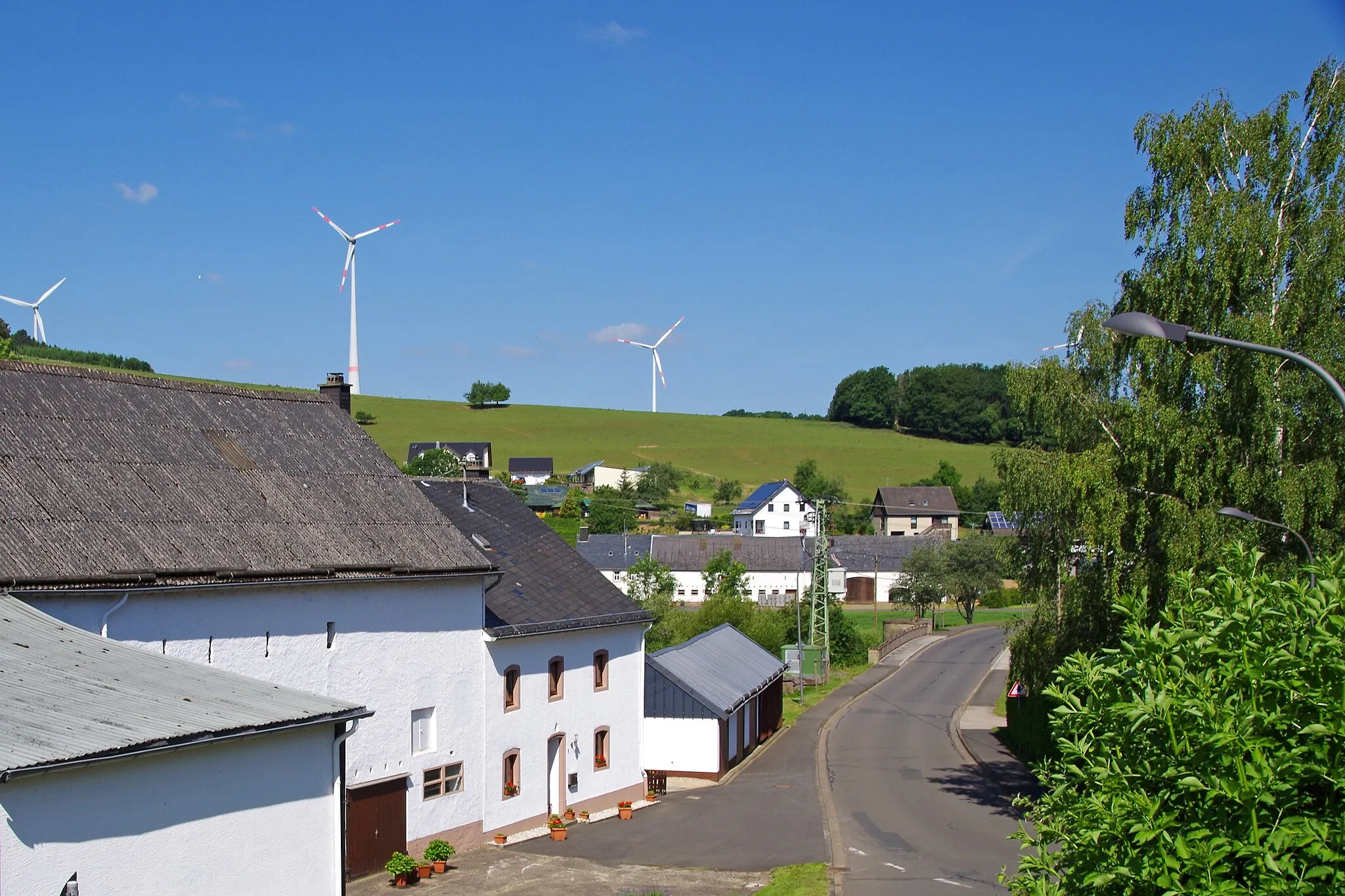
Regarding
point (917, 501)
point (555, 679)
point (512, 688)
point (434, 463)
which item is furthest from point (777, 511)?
point (512, 688)

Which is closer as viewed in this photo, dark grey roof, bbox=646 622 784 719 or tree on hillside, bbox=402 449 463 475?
dark grey roof, bbox=646 622 784 719

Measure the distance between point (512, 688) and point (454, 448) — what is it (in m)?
105

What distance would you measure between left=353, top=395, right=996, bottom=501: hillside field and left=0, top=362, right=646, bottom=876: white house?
10599cm

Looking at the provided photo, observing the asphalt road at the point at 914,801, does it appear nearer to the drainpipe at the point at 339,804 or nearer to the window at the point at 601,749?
the window at the point at 601,749

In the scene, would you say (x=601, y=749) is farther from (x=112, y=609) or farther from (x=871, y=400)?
(x=871, y=400)

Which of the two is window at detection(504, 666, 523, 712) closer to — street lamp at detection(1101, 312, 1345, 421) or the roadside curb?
the roadside curb

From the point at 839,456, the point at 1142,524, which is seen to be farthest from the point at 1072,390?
the point at 839,456

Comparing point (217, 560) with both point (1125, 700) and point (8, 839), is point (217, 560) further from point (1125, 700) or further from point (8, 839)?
point (1125, 700)

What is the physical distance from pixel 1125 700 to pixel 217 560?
54.3 ft

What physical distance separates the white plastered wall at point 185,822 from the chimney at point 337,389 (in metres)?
15.7

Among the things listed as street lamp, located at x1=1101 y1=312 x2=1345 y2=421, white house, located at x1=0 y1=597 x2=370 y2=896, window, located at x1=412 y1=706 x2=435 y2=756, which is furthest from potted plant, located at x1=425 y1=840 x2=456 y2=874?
street lamp, located at x1=1101 y1=312 x2=1345 y2=421

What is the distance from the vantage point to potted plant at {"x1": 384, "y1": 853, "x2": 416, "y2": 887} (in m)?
23.0

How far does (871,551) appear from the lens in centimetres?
10350

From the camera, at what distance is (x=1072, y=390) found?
30078 millimetres
